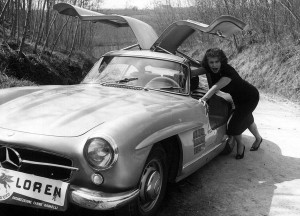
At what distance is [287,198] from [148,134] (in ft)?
5.72

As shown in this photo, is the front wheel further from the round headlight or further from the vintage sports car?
the round headlight

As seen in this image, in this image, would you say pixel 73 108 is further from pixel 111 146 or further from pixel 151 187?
pixel 151 187

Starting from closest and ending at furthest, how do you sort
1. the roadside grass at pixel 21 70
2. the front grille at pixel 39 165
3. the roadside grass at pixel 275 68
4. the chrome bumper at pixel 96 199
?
the chrome bumper at pixel 96 199
the front grille at pixel 39 165
the roadside grass at pixel 21 70
the roadside grass at pixel 275 68

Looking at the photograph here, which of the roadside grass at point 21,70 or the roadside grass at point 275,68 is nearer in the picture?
the roadside grass at point 21,70

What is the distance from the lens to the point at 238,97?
4711 mm

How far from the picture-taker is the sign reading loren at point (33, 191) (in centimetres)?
240

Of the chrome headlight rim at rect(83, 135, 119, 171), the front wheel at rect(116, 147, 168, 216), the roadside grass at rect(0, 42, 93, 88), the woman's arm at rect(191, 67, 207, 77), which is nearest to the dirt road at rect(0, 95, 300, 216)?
the front wheel at rect(116, 147, 168, 216)

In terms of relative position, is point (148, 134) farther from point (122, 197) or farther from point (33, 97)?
point (33, 97)

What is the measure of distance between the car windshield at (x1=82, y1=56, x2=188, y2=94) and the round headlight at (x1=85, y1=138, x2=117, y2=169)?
5.08 feet

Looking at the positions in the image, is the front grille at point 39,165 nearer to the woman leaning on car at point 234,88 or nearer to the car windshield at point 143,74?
the car windshield at point 143,74

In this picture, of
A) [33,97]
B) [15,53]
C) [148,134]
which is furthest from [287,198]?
[15,53]

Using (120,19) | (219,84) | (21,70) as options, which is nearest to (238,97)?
(219,84)

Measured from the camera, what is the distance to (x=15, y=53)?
32.6ft

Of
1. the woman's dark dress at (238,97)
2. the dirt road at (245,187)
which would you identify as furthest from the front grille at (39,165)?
the woman's dark dress at (238,97)
